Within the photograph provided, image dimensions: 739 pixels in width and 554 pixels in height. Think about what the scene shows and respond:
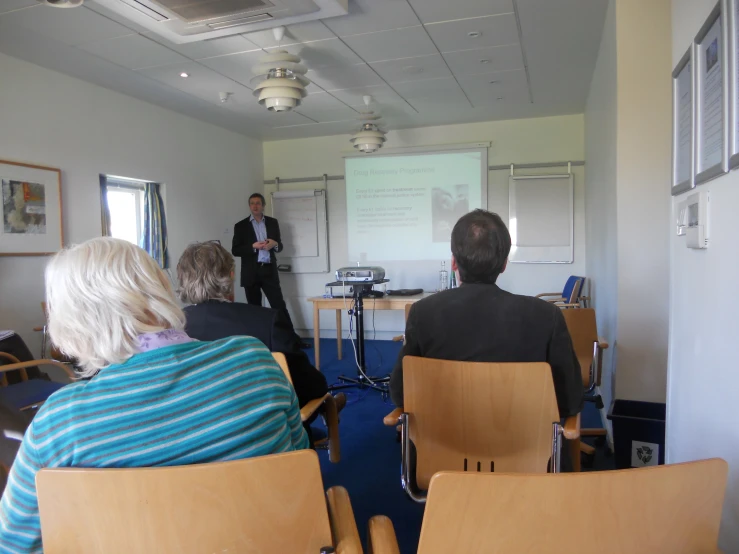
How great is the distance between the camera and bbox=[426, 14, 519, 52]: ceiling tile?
3.15m

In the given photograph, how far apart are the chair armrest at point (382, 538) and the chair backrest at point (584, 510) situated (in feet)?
0.49

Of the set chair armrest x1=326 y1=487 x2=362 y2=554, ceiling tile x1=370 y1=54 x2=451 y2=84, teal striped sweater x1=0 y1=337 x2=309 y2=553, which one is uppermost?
ceiling tile x1=370 y1=54 x2=451 y2=84

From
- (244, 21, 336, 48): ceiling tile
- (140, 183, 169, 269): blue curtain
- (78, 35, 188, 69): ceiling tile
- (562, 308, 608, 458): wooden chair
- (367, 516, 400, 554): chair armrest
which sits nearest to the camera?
(367, 516, 400, 554): chair armrest

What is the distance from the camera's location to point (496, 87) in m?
4.50

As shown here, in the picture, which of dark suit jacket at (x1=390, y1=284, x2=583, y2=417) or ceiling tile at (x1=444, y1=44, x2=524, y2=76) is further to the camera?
ceiling tile at (x1=444, y1=44, x2=524, y2=76)

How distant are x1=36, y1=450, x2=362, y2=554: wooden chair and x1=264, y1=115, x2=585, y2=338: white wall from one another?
5.24 m

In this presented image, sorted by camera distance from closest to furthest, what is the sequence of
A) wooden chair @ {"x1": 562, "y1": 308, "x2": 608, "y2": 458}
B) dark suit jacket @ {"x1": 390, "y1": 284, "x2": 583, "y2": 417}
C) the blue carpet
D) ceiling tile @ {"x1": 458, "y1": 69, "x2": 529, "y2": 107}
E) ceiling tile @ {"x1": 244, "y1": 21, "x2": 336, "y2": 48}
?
1. dark suit jacket @ {"x1": 390, "y1": 284, "x2": 583, "y2": 417}
2. the blue carpet
3. wooden chair @ {"x1": 562, "y1": 308, "x2": 608, "y2": 458}
4. ceiling tile @ {"x1": 244, "y1": 21, "x2": 336, "y2": 48}
5. ceiling tile @ {"x1": 458, "y1": 69, "x2": 529, "y2": 107}

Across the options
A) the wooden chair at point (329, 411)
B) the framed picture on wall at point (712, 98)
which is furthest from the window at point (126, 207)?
the framed picture on wall at point (712, 98)

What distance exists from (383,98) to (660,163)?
2865mm

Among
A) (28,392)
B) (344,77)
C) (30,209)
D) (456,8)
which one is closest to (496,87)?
(344,77)

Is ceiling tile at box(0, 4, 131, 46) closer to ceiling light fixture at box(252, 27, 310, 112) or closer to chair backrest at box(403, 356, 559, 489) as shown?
ceiling light fixture at box(252, 27, 310, 112)

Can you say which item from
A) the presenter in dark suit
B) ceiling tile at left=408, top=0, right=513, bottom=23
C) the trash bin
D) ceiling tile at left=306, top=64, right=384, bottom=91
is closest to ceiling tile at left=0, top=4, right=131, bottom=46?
ceiling tile at left=306, top=64, right=384, bottom=91

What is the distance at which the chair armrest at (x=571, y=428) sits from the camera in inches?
53.0

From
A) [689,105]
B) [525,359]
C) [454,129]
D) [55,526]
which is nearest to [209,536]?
[55,526]
